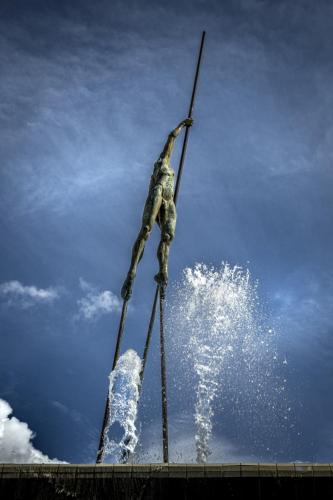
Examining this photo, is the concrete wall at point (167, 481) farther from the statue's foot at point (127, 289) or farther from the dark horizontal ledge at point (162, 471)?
the statue's foot at point (127, 289)

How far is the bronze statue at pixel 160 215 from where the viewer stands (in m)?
13.2

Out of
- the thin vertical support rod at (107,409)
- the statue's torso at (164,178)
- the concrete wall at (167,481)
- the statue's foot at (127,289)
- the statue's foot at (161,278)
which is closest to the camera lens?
the concrete wall at (167,481)

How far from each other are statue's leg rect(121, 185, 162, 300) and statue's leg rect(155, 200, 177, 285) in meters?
0.35

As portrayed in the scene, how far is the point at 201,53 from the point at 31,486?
13257 mm

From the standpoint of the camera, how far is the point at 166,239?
44.7 ft

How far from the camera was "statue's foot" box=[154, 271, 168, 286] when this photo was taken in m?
13.2

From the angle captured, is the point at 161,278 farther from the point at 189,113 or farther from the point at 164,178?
the point at 189,113

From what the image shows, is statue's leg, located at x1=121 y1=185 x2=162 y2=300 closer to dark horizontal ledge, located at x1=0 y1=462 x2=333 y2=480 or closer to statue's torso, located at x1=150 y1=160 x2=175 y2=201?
statue's torso, located at x1=150 y1=160 x2=175 y2=201

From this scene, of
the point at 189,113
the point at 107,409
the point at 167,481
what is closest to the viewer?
the point at 167,481

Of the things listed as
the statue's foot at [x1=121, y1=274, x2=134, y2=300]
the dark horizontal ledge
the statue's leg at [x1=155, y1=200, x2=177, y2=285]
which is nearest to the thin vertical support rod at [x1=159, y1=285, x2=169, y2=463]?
the statue's leg at [x1=155, y1=200, x2=177, y2=285]

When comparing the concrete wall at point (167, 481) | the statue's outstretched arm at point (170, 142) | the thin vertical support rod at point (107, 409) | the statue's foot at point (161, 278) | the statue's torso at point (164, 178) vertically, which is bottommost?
Answer: the concrete wall at point (167, 481)

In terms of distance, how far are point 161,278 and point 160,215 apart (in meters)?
1.81

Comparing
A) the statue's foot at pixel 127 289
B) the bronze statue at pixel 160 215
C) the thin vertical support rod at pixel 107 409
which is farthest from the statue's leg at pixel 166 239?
the thin vertical support rod at pixel 107 409

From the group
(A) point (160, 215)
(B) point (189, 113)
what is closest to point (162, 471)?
(A) point (160, 215)
